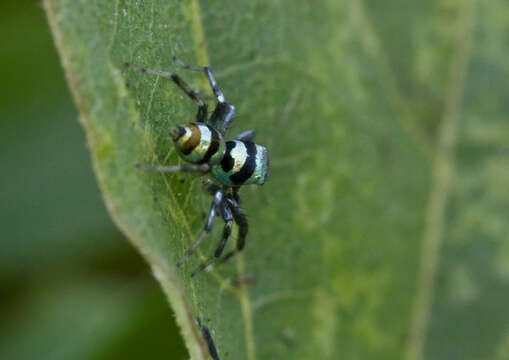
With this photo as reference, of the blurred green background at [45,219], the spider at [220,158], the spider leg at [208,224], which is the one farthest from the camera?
the blurred green background at [45,219]

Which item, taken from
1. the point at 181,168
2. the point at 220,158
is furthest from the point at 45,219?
the point at 181,168

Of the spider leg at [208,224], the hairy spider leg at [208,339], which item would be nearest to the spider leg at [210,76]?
the spider leg at [208,224]

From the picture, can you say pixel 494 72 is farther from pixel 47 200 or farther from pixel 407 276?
pixel 47 200

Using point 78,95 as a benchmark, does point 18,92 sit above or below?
below

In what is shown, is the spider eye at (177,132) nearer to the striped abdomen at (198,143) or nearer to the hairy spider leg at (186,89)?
the striped abdomen at (198,143)

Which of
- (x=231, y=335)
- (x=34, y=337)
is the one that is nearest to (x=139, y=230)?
(x=231, y=335)

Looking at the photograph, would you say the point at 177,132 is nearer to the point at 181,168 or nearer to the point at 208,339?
the point at 181,168
